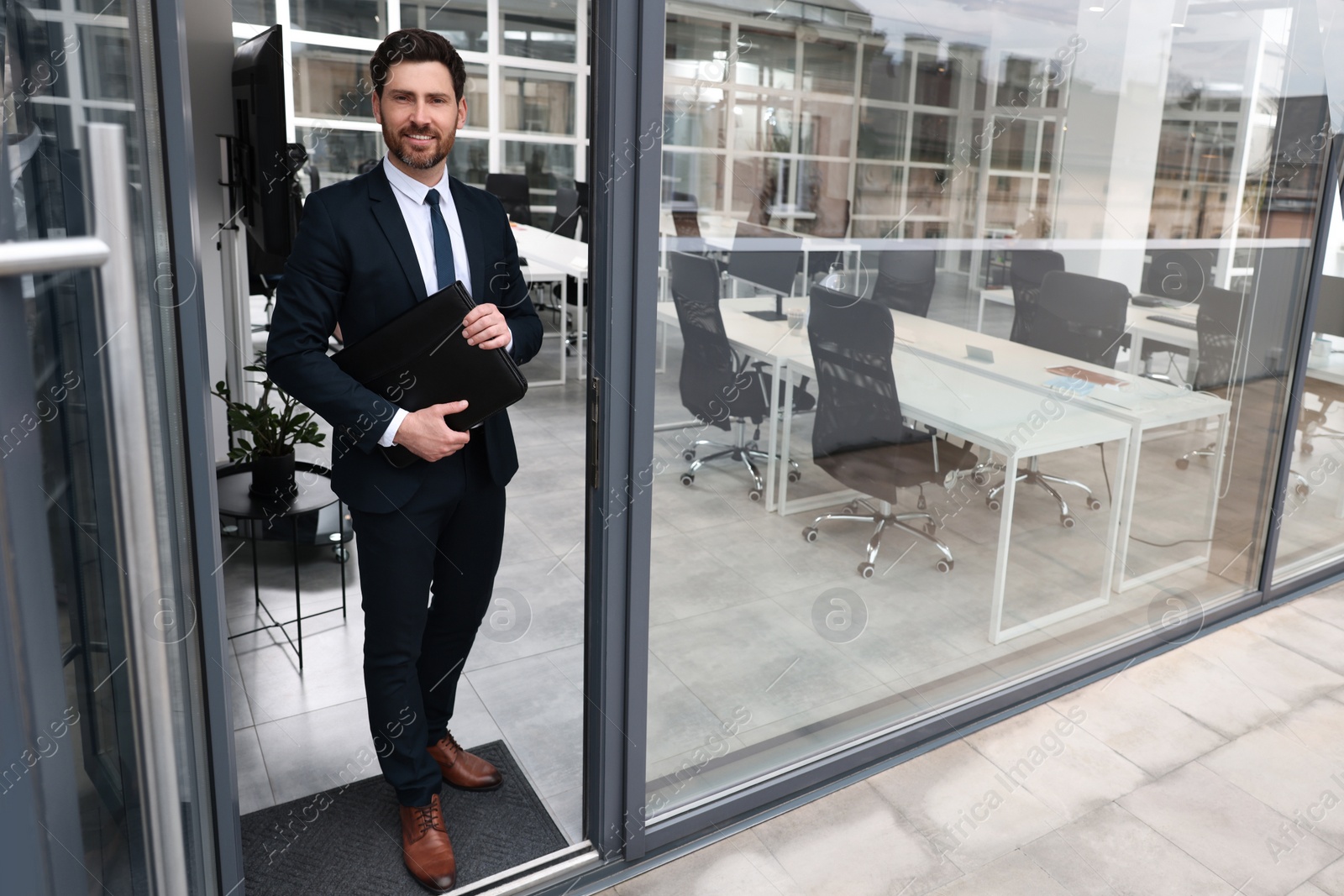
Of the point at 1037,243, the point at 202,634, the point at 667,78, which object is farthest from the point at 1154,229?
the point at 202,634

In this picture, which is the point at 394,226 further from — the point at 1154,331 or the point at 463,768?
the point at 1154,331

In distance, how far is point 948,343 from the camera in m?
2.50

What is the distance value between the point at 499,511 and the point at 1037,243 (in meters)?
1.56

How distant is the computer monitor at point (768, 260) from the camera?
82.9 inches

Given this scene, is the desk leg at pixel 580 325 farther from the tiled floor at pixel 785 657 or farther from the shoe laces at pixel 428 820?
the shoe laces at pixel 428 820

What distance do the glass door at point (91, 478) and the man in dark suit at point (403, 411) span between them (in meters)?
0.38

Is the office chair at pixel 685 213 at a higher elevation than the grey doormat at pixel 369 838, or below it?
higher

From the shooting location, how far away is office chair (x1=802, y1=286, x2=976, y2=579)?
7.61ft

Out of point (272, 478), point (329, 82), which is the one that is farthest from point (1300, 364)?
point (329, 82)

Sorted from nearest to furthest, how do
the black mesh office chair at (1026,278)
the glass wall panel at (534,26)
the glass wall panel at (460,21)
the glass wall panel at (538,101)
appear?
1. the black mesh office chair at (1026,278)
2. the glass wall panel at (460,21)
3. the glass wall panel at (534,26)
4. the glass wall panel at (538,101)

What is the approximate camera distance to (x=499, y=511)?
214cm

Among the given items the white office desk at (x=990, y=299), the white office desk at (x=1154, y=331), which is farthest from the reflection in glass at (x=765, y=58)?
the white office desk at (x=1154, y=331)

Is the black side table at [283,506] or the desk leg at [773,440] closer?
the desk leg at [773,440]

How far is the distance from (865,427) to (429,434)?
1099 mm
